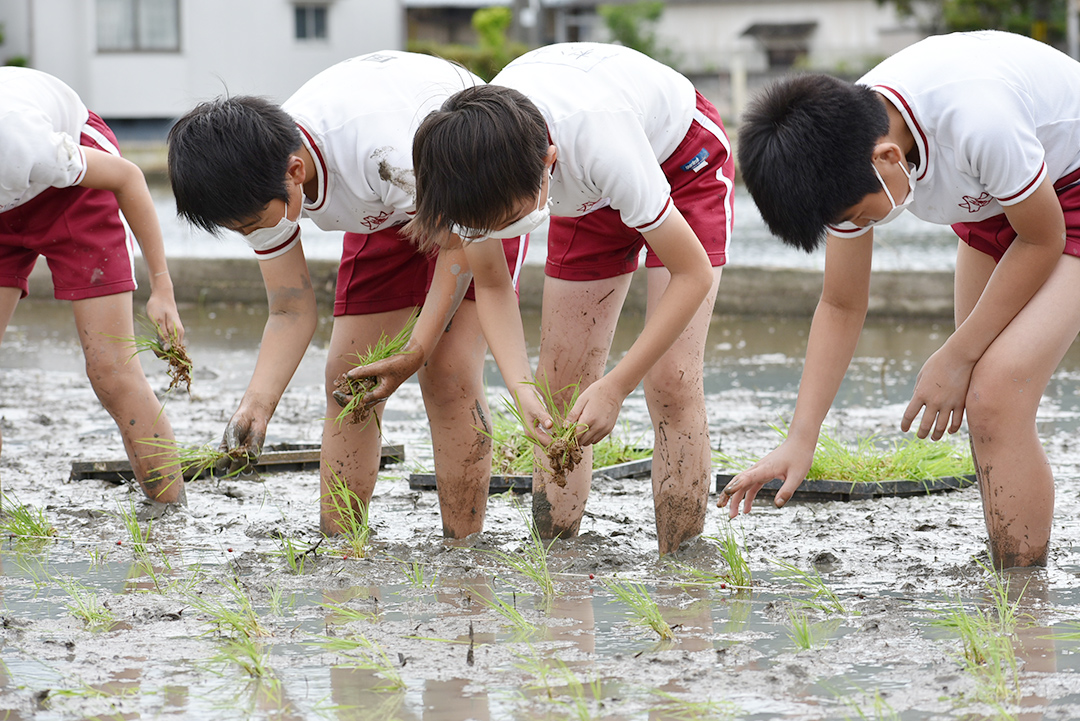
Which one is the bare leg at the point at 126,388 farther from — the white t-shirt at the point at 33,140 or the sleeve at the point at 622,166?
the sleeve at the point at 622,166

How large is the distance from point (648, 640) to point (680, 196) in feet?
3.94

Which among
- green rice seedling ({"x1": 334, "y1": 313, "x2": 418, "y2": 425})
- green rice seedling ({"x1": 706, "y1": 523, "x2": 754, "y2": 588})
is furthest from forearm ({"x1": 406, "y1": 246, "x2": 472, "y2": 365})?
Result: green rice seedling ({"x1": 706, "y1": 523, "x2": 754, "y2": 588})

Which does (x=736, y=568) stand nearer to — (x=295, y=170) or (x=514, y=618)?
(x=514, y=618)

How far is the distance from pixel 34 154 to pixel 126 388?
0.79 meters

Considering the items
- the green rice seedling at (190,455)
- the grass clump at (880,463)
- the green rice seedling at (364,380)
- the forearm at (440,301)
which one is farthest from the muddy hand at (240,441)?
the grass clump at (880,463)

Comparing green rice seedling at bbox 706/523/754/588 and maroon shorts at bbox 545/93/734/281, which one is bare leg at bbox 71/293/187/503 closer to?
maroon shorts at bbox 545/93/734/281

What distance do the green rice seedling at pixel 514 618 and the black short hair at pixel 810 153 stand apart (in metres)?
1.01

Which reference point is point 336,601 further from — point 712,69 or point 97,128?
point 712,69

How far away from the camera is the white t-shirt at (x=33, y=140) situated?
10.7ft

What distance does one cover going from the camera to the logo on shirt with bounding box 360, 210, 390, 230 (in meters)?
3.19

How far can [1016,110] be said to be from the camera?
8.70ft

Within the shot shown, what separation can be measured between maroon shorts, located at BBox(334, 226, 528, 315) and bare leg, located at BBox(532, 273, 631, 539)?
0.16m

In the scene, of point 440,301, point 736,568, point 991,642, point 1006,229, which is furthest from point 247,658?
point 1006,229

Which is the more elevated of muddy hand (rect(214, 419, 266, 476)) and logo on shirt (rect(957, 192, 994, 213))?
logo on shirt (rect(957, 192, 994, 213))
